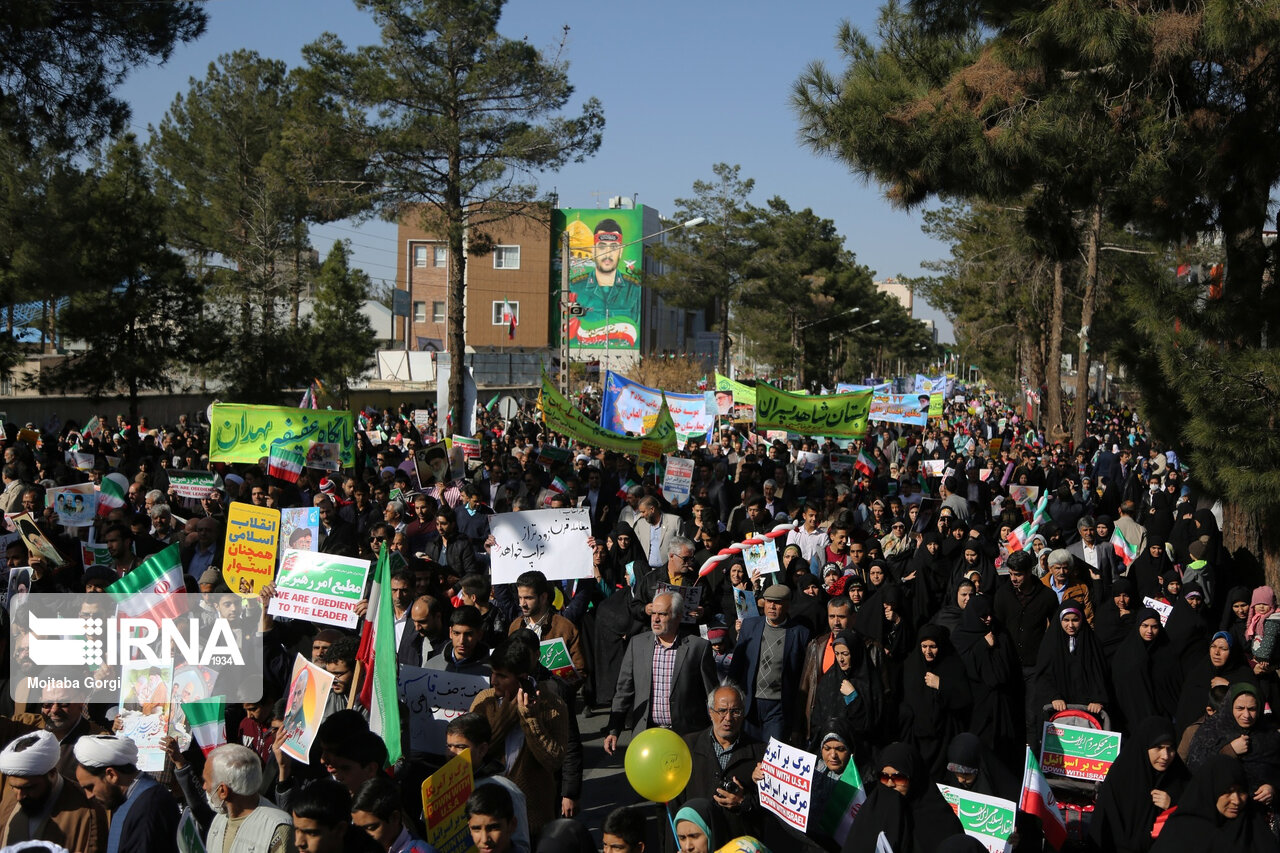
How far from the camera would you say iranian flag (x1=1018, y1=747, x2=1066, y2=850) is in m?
5.32

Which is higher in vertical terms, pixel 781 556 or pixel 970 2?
pixel 970 2

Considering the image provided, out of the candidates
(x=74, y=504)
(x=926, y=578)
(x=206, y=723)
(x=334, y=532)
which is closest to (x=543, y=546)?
(x=334, y=532)

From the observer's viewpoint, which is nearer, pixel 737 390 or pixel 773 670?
pixel 773 670

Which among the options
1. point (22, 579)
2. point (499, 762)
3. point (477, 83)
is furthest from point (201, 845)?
point (477, 83)

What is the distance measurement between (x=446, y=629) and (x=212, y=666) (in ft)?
4.25

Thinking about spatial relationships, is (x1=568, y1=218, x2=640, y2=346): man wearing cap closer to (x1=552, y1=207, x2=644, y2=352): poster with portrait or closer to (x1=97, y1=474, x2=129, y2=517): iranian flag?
(x1=552, y1=207, x2=644, y2=352): poster with portrait

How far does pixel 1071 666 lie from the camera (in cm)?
737

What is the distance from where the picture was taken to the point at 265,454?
13.7 m

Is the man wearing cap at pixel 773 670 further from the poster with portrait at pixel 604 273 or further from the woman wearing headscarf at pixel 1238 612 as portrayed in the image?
the poster with portrait at pixel 604 273

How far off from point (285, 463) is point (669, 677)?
327 inches

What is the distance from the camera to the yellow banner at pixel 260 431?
13797 millimetres

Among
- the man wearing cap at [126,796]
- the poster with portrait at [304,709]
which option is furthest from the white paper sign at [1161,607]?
the man wearing cap at [126,796]

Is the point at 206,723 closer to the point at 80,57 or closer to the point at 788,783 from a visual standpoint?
the point at 788,783

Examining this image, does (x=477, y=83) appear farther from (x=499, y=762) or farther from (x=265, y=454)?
(x=499, y=762)
